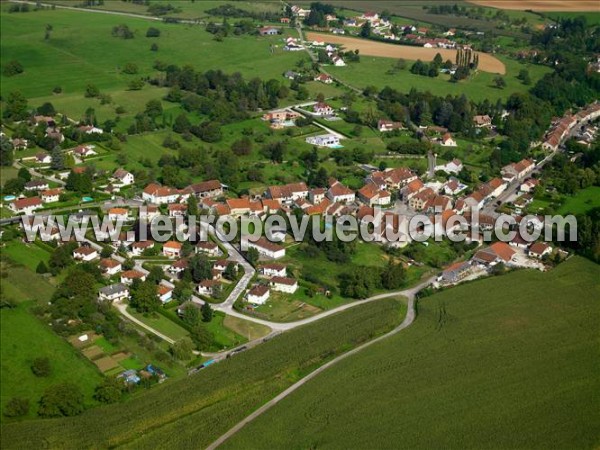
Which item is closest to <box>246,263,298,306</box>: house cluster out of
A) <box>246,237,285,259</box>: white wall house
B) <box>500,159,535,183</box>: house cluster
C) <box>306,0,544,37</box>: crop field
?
<box>246,237,285,259</box>: white wall house

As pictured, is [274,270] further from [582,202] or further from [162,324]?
[582,202]

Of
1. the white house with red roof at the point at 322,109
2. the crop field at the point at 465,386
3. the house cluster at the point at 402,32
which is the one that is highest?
the house cluster at the point at 402,32

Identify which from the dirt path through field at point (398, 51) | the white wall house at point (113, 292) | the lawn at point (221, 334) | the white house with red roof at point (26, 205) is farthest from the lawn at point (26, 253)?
the dirt path through field at point (398, 51)

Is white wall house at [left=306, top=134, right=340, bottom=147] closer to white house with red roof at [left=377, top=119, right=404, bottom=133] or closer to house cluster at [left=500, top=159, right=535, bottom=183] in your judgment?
white house with red roof at [left=377, top=119, right=404, bottom=133]

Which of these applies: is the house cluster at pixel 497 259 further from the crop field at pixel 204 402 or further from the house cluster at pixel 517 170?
the house cluster at pixel 517 170

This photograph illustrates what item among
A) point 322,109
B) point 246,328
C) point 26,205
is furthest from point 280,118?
point 246,328

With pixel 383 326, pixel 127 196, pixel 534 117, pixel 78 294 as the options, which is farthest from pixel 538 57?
pixel 78 294
